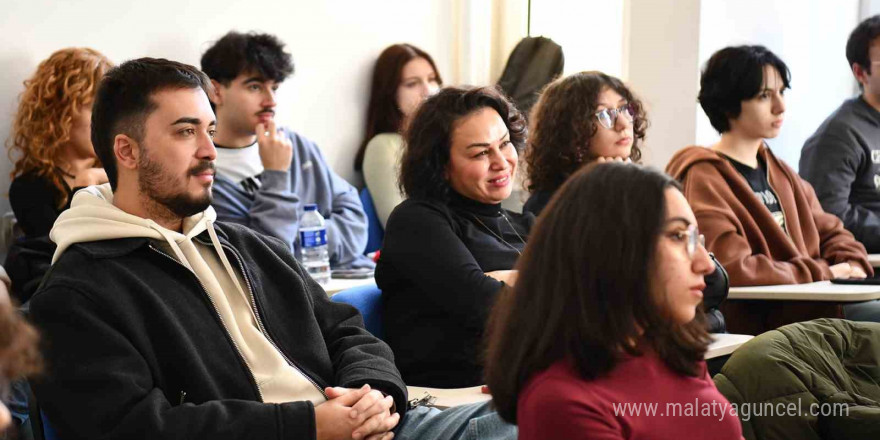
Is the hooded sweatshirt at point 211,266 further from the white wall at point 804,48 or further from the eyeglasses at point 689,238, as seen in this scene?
the white wall at point 804,48

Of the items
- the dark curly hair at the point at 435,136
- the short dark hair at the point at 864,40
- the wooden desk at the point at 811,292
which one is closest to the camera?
the dark curly hair at the point at 435,136

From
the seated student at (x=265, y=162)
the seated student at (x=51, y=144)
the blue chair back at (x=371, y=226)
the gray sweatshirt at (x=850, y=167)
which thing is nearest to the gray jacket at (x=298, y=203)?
the seated student at (x=265, y=162)

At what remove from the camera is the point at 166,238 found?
189 cm

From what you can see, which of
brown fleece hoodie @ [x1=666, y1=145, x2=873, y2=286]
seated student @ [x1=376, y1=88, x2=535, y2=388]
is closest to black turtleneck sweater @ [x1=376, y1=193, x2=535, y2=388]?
seated student @ [x1=376, y1=88, x2=535, y2=388]

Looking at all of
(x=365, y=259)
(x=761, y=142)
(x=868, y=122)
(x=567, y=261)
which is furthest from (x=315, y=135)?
(x=567, y=261)

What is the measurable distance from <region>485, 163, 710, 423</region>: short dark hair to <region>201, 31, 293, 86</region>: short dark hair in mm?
2397

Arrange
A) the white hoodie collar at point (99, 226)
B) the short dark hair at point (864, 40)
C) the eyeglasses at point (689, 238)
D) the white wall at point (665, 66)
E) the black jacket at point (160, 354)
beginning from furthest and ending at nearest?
1. the short dark hair at point (864, 40)
2. the white wall at point (665, 66)
3. the white hoodie collar at point (99, 226)
4. the black jacket at point (160, 354)
5. the eyeglasses at point (689, 238)

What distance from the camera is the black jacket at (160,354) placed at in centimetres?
169

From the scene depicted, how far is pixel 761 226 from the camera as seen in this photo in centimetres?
341

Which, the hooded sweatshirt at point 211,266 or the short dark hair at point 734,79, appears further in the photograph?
the short dark hair at point 734,79

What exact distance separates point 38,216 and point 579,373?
209 cm

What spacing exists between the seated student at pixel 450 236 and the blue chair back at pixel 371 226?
58.6 inches

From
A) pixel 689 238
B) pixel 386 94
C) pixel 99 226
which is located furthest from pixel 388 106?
pixel 689 238

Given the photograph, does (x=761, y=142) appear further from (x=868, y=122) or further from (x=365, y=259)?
(x=365, y=259)
